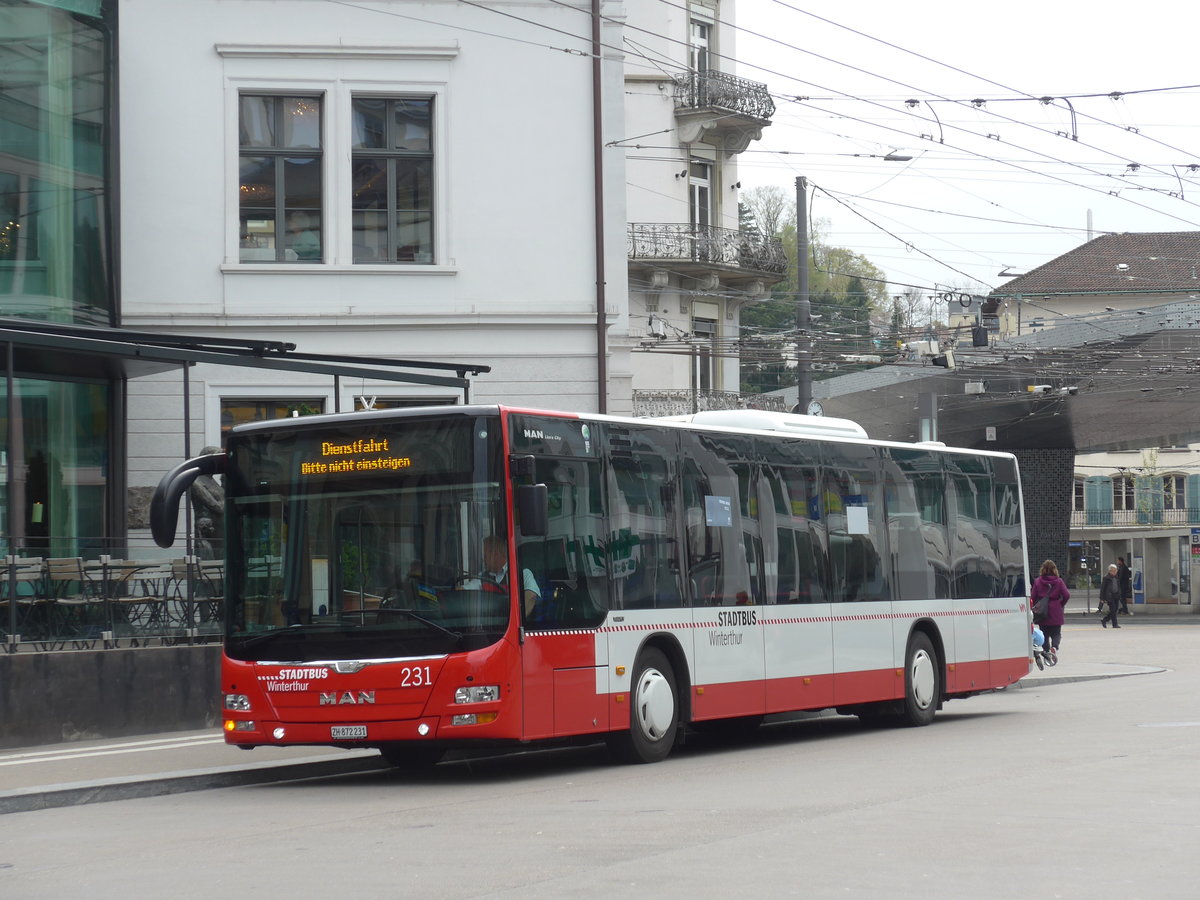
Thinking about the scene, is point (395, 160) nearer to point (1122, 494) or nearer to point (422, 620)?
point (422, 620)

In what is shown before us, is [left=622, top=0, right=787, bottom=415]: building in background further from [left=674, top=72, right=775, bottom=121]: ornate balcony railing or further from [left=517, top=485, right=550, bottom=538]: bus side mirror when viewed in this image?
[left=517, top=485, right=550, bottom=538]: bus side mirror

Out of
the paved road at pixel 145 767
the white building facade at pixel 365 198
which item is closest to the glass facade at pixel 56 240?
the white building facade at pixel 365 198

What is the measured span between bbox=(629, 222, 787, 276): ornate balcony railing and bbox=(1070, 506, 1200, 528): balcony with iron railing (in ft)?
165

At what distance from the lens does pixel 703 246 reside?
46656 millimetres

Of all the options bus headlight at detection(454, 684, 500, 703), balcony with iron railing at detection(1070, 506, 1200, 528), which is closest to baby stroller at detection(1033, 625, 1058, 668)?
bus headlight at detection(454, 684, 500, 703)

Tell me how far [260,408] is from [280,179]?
335 centimetres

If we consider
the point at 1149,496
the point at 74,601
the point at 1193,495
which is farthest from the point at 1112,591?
the point at 1193,495

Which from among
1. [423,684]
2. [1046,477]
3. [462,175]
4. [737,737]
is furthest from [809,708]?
[1046,477]

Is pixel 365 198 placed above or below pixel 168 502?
above

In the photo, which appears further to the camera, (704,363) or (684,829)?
(704,363)

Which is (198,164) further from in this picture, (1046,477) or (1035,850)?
(1046,477)

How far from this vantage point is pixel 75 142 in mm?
23359

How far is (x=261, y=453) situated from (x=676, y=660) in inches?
147

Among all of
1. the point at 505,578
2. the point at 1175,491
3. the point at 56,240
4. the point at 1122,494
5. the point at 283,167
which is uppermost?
the point at 283,167
